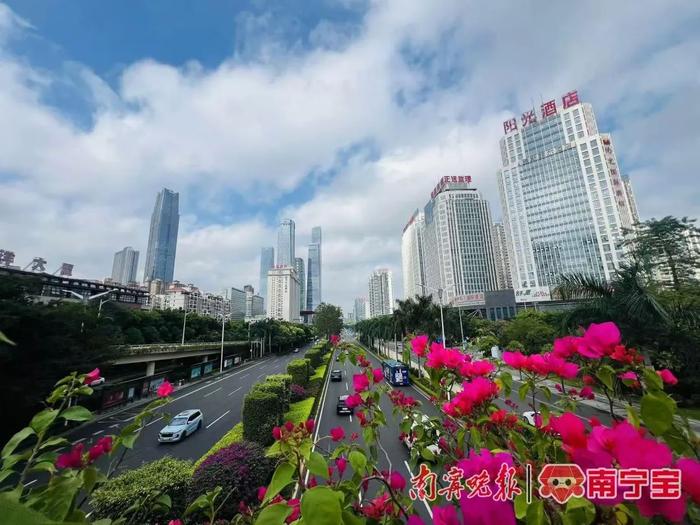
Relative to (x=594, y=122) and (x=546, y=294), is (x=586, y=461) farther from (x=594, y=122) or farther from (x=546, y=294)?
(x=594, y=122)

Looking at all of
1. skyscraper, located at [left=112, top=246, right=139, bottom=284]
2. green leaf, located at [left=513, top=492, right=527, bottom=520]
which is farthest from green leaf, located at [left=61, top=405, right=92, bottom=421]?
skyscraper, located at [left=112, top=246, right=139, bottom=284]

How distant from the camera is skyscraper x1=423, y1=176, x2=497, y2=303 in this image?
79.2 m

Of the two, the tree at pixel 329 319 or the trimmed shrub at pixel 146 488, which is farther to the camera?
the tree at pixel 329 319

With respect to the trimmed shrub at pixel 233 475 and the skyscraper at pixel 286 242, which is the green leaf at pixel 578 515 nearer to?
the trimmed shrub at pixel 233 475

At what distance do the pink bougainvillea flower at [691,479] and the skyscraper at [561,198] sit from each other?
63.6 meters

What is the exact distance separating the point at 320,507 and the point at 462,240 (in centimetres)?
8560

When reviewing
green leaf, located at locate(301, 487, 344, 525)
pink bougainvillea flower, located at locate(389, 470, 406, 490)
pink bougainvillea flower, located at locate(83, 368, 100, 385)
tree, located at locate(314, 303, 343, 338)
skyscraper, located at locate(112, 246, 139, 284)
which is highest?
skyscraper, located at locate(112, 246, 139, 284)

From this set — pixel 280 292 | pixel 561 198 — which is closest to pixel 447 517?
pixel 561 198

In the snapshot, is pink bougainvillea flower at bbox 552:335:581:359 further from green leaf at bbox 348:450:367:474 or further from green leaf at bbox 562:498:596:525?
green leaf at bbox 348:450:367:474

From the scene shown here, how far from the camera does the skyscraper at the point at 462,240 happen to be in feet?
260

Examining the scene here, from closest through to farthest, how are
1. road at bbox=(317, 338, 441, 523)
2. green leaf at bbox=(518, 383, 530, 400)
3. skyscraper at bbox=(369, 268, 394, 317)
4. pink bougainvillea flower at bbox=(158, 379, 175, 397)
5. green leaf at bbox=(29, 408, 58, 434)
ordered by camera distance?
green leaf at bbox=(29, 408, 58, 434)
green leaf at bbox=(518, 383, 530, 400)
pink bougainvillea flower at bbox=(158, 379, 175, 397)
road at bbox=(317, 338, 441, 523)
skyscraper at bbox=(369, 268, 394, 317)

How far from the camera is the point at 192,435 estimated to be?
45.6 feet

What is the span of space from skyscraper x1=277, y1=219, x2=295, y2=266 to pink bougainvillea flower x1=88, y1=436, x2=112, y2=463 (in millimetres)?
184370

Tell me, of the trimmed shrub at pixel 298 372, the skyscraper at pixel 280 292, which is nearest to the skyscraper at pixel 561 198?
the trimmed shrub at pixel 298 372
